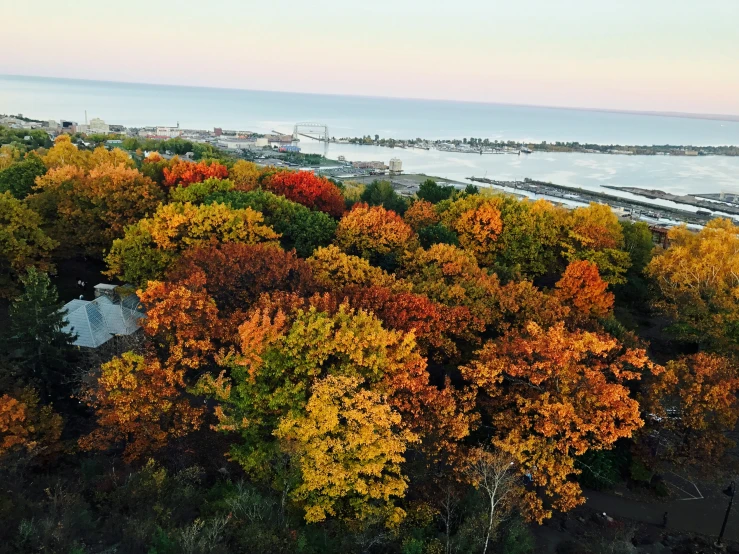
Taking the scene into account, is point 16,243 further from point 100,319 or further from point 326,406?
point 326,406

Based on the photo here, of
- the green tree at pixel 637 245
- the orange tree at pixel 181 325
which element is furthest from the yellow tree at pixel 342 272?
the green tree at pixel 637 245

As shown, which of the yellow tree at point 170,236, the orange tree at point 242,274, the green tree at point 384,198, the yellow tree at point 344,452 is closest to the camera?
the yellow tree at point 344,452

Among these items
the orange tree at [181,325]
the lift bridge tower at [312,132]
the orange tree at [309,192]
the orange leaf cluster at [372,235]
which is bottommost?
the orange tree at [181,325]

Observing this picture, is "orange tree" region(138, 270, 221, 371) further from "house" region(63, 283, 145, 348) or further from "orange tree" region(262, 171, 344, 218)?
"orange tree" region(262, 171, 344, 218)

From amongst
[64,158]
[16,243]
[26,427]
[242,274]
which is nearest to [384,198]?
[242,274]

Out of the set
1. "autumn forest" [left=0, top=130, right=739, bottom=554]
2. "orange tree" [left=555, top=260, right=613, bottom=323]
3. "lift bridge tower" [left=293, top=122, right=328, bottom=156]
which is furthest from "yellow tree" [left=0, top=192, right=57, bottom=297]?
"lift bridge tower" [left=293, top=122, right=328, bottom=156]

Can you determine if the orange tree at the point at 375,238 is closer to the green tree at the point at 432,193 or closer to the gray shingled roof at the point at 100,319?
the gray shingled roof at the point at 100,319
